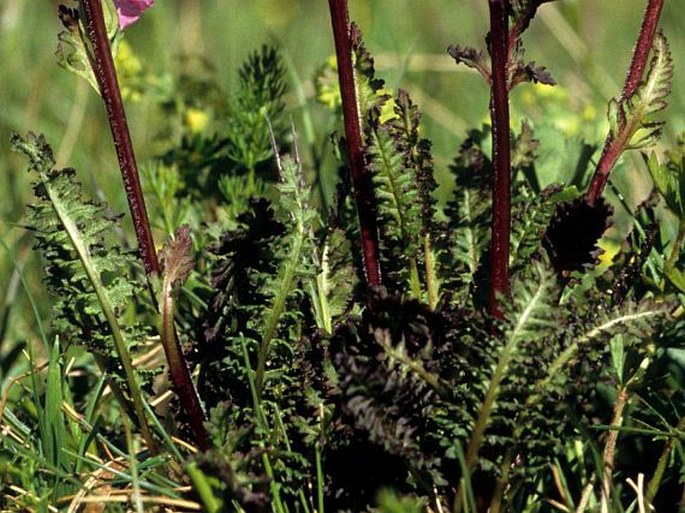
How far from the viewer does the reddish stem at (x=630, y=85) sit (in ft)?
5.12

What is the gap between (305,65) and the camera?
14.8 feet

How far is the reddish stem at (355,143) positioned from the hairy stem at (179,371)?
331 mm

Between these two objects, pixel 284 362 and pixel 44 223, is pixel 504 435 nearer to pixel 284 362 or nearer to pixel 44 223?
pixel 284 362

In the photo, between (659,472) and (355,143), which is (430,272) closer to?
(355,143)

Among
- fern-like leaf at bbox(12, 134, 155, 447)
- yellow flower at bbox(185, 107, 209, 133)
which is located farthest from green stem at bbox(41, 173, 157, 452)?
yellow flower at bbox(185, 107, 209, 133)

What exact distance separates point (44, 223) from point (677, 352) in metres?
1.15

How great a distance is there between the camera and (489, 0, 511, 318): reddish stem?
1.45m

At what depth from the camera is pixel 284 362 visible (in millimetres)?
1705

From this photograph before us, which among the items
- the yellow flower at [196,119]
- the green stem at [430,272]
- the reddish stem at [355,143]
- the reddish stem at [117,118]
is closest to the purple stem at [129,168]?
the reddish stem at [117,118]

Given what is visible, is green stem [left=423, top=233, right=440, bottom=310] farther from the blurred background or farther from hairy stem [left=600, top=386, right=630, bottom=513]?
the blurred background

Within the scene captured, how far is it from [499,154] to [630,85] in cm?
29

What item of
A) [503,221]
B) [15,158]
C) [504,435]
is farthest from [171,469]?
[15,158]

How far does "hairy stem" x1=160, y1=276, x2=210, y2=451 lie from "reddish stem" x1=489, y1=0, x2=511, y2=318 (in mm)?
509

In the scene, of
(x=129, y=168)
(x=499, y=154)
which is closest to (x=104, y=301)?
(x=129, y=168)
